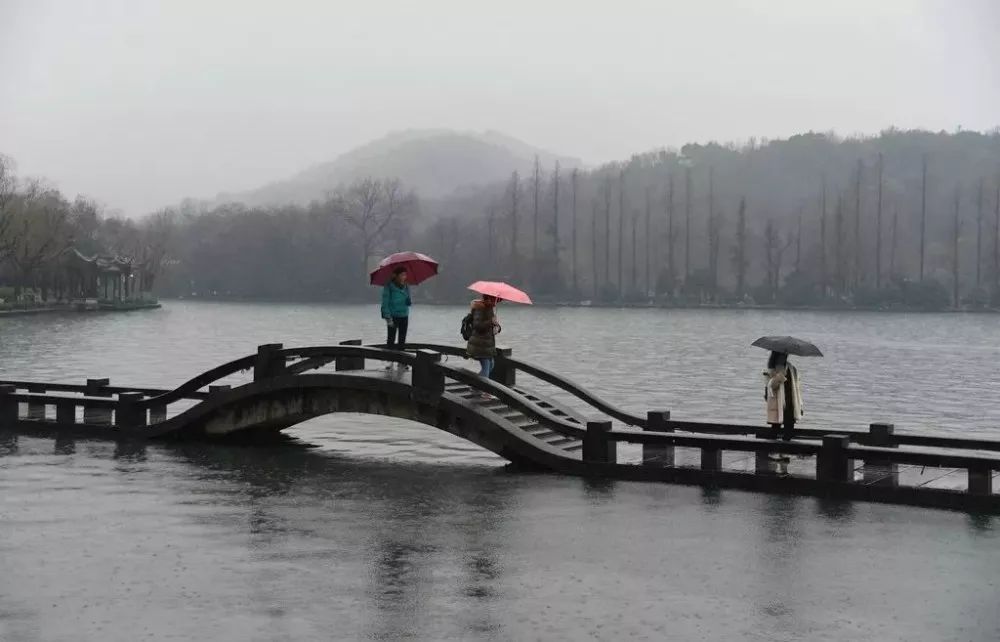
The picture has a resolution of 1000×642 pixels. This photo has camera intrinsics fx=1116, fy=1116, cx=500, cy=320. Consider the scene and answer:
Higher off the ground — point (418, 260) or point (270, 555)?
point (418, 260)

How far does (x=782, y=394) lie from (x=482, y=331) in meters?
4.82

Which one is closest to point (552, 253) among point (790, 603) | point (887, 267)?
point (887, 267)

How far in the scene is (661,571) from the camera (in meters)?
10.2

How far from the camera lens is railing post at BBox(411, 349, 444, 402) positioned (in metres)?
16.6

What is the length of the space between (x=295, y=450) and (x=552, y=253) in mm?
141783

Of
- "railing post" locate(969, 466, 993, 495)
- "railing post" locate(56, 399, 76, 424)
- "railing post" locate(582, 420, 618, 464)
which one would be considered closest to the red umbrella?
"railing post" locate(582, 420, 618, 464)

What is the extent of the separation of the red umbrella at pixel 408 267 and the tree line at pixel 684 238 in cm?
12214

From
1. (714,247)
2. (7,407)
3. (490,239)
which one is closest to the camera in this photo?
(7,407)

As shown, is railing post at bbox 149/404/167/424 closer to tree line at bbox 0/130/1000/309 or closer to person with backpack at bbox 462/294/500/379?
person with backpack at bbox 462/294/500/379

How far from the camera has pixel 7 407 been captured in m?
20.8

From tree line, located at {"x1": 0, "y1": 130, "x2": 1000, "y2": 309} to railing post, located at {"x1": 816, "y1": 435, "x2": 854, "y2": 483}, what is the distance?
128331mm

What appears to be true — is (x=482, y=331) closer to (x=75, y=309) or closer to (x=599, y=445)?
(x=599, y=445)

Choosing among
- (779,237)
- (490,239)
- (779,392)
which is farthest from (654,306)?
(779,392)

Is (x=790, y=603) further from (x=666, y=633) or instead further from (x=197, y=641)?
(x=197, y=641)
